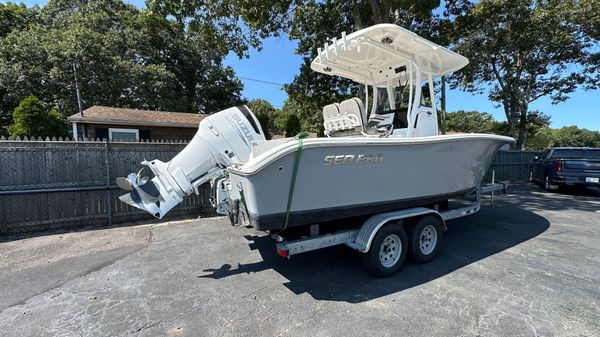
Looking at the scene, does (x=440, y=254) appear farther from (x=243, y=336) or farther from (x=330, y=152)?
(x=243, y=336)

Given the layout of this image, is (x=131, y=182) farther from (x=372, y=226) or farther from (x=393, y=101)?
(x=393, y=101)

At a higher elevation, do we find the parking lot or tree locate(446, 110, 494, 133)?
tree locate(446, 110, 494, 133)

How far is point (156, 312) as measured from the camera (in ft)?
8.89

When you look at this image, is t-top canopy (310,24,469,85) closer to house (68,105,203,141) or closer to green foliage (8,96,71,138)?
house (68,105,203,141)

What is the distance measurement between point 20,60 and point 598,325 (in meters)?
27.0

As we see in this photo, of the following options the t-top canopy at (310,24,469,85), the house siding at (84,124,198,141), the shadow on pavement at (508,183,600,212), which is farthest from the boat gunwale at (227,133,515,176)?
the house siding at (84,124,198,141)

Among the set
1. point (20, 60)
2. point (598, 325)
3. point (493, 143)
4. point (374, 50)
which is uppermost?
point (20, 60)

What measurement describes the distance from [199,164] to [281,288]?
1907mm

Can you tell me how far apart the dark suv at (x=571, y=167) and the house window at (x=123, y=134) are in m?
17.3

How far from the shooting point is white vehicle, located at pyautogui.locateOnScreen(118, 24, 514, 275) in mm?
2781

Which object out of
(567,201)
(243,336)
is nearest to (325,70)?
(243,336)

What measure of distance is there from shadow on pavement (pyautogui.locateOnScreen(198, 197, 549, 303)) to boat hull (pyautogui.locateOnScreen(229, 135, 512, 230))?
805mm

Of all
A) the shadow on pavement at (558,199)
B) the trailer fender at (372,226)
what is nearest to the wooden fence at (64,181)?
the trailer fender at (372,226)

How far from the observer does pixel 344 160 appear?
9.70 feet
